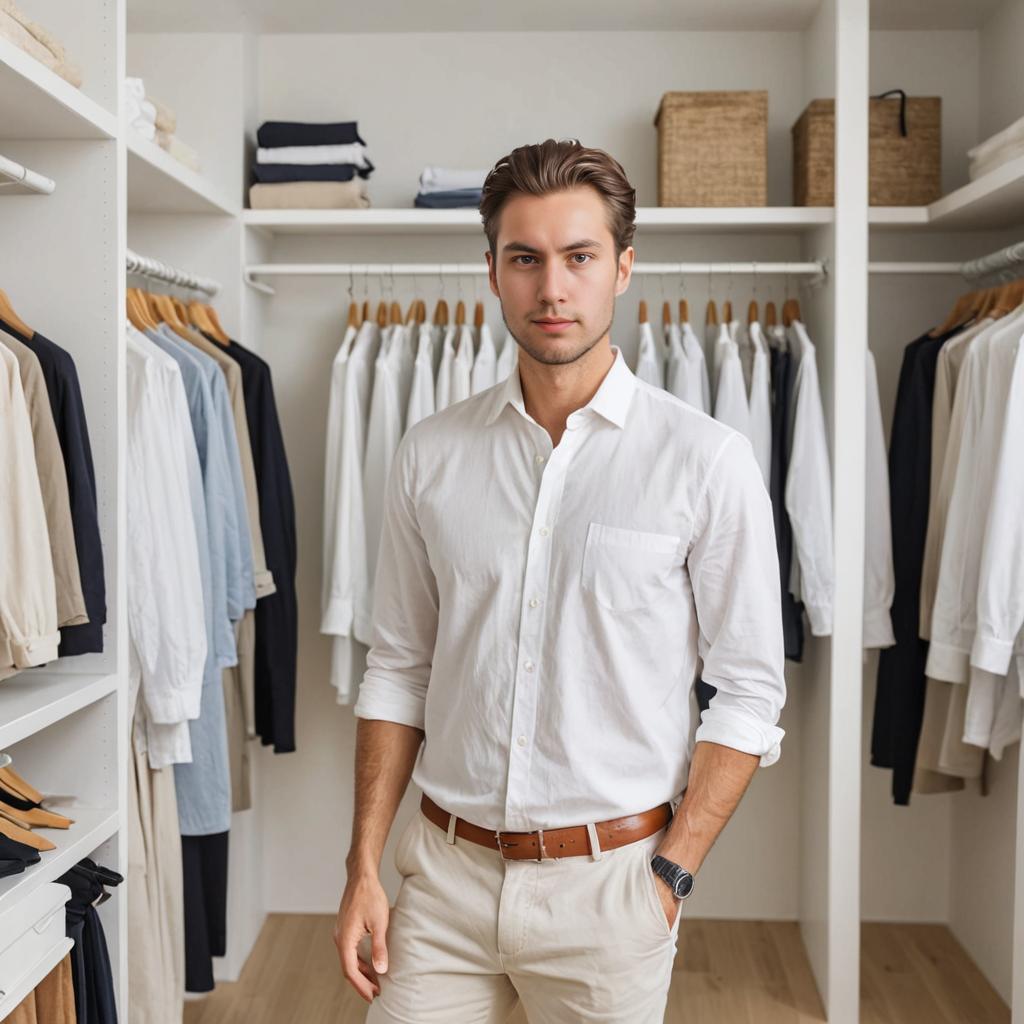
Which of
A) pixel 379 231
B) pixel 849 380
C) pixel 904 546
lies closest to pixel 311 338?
pixel 379 231

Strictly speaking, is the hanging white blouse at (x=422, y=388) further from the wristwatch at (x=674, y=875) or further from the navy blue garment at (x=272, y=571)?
the wristwatch at (x=674, y=875)

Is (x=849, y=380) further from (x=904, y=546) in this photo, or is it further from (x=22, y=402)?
(x=22, y=402)

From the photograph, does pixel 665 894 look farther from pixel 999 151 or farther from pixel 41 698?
pixel 999 151

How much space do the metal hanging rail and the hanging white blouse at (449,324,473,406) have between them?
671mm

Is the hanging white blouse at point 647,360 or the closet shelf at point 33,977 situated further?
the hanging white blouse at point 647,360

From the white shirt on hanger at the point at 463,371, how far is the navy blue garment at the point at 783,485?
805mm

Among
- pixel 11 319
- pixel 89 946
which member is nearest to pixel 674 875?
pixel 89 946

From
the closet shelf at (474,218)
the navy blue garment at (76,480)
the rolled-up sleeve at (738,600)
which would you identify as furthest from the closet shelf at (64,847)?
the closet shelf at (474,218)

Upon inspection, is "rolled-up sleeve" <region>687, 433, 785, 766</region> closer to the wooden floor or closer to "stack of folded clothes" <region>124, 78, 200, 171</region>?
"stack of folded clothes" <region>124, 78, 200, 171</region>

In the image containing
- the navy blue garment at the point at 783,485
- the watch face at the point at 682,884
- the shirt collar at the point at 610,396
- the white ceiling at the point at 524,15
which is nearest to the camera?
the watch face at the point at 682,884

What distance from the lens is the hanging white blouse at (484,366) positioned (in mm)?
3035

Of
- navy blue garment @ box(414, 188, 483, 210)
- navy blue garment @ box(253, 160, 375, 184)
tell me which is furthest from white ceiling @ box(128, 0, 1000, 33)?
navy blue garment @ box(414, 188, 483, 210)

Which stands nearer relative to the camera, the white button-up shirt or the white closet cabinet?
the white button-up shirt

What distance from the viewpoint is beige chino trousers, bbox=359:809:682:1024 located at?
1.47m
